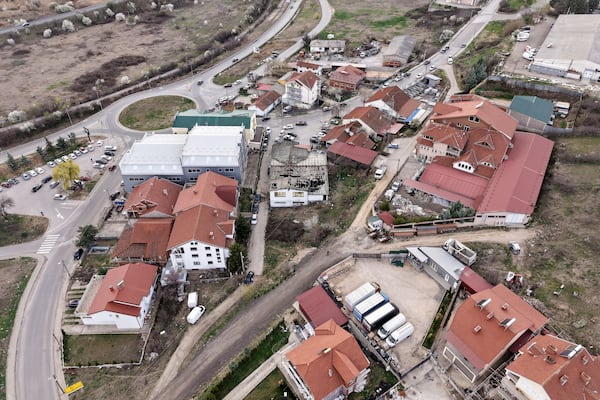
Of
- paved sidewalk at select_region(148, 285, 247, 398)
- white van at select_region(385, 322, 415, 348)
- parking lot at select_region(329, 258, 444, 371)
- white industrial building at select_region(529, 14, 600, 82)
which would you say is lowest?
paved sidewalk at select_region(148, 285, 247, 398)

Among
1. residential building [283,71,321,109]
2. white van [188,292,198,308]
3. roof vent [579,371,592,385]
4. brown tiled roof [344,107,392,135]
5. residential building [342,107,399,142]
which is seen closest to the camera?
roof vent [579,371,592,385]

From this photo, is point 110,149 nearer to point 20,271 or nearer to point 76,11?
point 20,271

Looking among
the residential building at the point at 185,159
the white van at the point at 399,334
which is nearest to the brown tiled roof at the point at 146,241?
the residential building at the point at 185,159

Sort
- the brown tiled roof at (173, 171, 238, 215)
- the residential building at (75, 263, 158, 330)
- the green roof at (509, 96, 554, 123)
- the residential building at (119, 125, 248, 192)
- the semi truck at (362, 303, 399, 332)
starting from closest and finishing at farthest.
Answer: the semi truck at (362, 303, 399, 332), the residential building at (75, 263, 158, 330), the brown tiled roof at (173, 171, 238, 215), the residential building at (119, 125, 248, 192), the green roof at (509, 96, 554, 123)

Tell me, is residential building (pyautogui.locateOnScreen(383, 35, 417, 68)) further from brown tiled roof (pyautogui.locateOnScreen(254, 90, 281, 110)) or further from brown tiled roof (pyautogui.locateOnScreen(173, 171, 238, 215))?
brown tiled roof (pyautogui.locateOnScreen(173, 171, 238, 215))

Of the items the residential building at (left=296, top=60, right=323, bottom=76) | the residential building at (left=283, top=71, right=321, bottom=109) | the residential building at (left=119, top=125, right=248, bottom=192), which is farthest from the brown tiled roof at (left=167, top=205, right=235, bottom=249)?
the residential building at (left=296, top=60, right=323, bottom=76)

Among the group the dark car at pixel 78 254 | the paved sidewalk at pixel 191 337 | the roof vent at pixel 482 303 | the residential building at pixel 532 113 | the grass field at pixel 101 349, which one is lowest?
the grass field at pixel 101 349

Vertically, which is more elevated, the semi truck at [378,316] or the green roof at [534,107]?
the green roof at [534,107]

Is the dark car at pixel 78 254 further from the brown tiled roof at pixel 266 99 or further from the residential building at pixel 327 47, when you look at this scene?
the residential building at pixel 327 47
